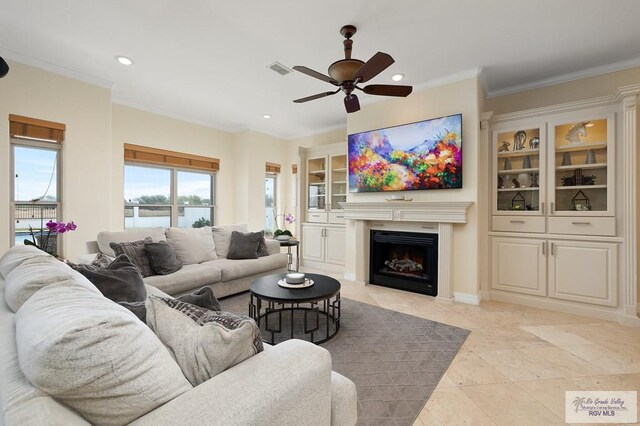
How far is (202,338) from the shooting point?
0.89 m

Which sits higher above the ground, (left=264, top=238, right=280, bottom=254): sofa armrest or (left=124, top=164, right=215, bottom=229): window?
(left=124, top=164, right=215, bottom=229): window

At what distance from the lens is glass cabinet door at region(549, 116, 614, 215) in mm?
2994

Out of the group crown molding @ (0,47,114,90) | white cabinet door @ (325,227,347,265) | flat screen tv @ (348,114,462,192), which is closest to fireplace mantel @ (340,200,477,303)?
flat screen tv @ (348,114,462,192)

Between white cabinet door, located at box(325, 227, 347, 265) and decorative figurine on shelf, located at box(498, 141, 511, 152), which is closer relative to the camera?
decorative figurine on shelf, located at box(498, 141, 511, 152)

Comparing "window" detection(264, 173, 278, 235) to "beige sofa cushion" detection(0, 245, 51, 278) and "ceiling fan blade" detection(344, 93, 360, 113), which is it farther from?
"beige sofa cushion" detection(0, 245, 51, 278)

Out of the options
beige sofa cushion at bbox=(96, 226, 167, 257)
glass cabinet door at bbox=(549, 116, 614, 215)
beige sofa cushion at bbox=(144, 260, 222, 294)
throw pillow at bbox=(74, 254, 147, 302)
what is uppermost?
glass cabinet door at bbox=(549, 116, 614, 215)

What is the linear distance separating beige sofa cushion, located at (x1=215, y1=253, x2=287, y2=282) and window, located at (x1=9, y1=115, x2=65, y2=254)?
6.29 ft

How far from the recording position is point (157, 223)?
187 inches

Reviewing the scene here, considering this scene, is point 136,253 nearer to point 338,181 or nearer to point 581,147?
point 338,181

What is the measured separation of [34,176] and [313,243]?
3903 mm

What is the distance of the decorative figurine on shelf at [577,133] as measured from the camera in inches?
123

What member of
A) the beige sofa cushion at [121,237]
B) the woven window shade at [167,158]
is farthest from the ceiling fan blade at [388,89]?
the woven window shade at [167,158]

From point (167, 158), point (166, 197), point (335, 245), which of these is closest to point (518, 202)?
point (335, 245)

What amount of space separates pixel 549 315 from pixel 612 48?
9.08 ft
